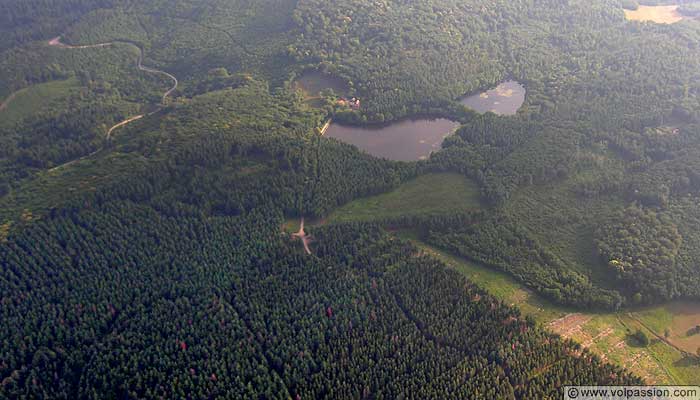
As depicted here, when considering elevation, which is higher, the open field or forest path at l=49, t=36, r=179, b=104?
forest path at l=49, t=36, r=179, b=104

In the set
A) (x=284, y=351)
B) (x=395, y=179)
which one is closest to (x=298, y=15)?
(x=395, y=179)

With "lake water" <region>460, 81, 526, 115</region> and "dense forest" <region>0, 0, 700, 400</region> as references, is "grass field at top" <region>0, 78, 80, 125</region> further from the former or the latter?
"lake water" <region>460, 81, 526, 115</region>

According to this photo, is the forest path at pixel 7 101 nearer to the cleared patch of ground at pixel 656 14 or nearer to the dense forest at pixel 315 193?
the dense forest at pixel 315 193

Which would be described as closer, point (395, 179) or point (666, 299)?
point (666, 299)

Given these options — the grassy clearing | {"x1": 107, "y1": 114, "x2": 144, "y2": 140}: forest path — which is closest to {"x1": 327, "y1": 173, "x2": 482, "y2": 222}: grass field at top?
the grassy clearing

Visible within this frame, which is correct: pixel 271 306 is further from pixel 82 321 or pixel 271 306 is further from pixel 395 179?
pixel 395 179

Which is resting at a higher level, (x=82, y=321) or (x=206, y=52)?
(x=206, y=52)
